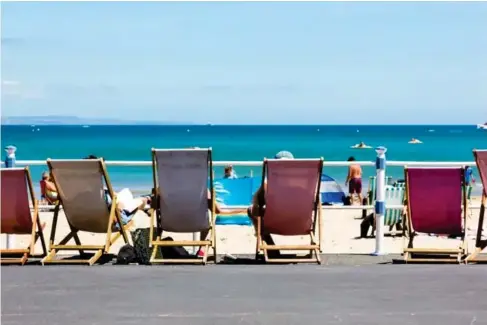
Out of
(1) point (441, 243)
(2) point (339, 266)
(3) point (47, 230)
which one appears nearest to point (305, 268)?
(2) point (339, 266)

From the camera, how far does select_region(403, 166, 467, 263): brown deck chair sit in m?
6.68

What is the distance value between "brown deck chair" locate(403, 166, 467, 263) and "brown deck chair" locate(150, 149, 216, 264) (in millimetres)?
1599

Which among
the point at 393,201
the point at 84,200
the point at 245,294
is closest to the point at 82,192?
the point at 84,200

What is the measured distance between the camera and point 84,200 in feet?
22.2

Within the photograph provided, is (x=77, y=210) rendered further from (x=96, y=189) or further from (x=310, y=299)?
(x=310, y=299)

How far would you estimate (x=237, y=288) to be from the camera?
5.57 meters

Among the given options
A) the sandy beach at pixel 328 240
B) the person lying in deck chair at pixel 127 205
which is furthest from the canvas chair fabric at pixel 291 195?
the sandy beach at pixel 328 240

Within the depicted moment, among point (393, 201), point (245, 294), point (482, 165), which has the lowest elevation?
point (393, 201)

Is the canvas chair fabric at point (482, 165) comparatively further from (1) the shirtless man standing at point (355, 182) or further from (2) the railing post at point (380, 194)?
(1) the shirtless man standing at point (355, 182)

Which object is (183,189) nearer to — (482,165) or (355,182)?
(482,165)

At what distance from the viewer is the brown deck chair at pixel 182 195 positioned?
262 inches

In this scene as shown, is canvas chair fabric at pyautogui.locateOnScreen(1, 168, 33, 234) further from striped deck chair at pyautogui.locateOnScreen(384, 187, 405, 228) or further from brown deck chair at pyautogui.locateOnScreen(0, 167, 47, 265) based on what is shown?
striped deck chair at pyautogui.locateOnScreen(384, 187, 405, 228)

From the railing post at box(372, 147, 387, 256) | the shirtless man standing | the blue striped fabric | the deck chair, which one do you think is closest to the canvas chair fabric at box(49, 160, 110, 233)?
the railing post at box(372, 147, 387, 256)

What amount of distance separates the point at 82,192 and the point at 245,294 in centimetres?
199
